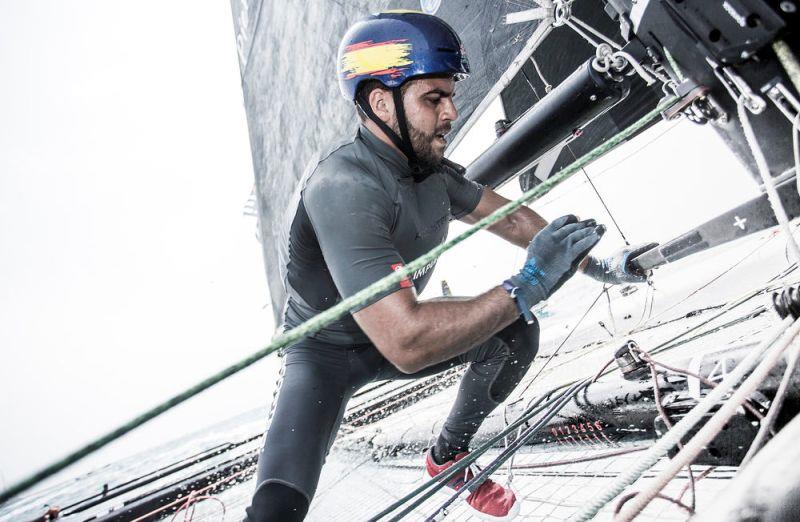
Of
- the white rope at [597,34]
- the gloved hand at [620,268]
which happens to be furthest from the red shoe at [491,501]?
the white rope at [597,34]

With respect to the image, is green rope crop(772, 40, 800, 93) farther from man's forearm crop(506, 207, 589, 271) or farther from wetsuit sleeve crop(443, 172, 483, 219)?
wetsuit sleeve crop(443, 172, 483, 219)

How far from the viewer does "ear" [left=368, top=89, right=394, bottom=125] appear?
5.99 ft

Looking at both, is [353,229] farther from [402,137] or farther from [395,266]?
[402,137]

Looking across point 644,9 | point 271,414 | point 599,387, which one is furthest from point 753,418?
point 271,414

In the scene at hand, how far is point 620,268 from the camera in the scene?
2088 mm

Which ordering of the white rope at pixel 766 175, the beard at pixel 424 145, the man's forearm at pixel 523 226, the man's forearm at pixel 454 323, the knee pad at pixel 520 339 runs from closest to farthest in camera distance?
the white rope at pixel 766 175 → the man's forearm at pixel 454 323 → the beard at pixel 424 145 → the knee pad at pixel 520 339 → the man's forearm at pixel 523 226

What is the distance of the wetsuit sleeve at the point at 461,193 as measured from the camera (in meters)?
2.16

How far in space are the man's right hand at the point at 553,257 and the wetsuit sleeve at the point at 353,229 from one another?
463 millimetres

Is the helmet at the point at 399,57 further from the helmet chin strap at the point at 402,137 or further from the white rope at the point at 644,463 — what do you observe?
the white rope at the point at 644,463

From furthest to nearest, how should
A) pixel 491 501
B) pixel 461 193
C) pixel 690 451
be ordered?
1. pixel 461 193
2. pixel 491 501
3. pixel 690 451

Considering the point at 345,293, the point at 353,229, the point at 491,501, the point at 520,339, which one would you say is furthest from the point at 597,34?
the point at 491,501

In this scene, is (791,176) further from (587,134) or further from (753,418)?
(587,134)

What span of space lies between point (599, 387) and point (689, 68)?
1.64 meters

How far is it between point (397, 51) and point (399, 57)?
0.03 m
